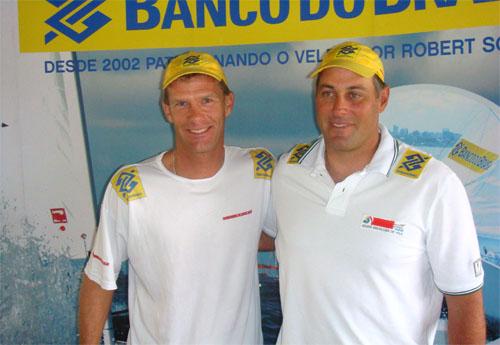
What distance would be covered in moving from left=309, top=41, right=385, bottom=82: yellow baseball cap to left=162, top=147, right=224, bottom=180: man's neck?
1.47 ft

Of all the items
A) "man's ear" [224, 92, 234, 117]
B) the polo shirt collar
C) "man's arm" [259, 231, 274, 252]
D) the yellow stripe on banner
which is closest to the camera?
the polo shirt collar

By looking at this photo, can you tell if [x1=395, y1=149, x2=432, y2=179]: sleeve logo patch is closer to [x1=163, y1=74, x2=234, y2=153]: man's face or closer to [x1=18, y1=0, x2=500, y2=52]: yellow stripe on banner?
[x1=163, y1=74, x2=234, y2=153]: man's face

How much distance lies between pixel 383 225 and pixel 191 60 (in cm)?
79

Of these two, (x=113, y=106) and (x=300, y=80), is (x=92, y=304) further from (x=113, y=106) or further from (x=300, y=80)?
(x=300, y=80)

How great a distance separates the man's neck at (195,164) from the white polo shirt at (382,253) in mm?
362

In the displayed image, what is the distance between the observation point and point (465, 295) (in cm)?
137

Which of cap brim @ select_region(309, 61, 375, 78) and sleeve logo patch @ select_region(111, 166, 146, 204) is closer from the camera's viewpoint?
cap brim @ select_region(309, 61, 375, 78)

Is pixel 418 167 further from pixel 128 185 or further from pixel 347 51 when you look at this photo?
pixel 128 185

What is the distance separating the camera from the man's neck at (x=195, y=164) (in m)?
1.65

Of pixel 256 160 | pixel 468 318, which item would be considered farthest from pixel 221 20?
pixel 468 318

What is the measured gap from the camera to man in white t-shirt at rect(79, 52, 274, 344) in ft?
5.24

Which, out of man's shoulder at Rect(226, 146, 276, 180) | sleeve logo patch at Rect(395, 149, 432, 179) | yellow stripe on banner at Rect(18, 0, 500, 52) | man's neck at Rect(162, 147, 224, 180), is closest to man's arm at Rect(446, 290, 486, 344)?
sleeve logo patch at Rect(395, 149, 432, 179)

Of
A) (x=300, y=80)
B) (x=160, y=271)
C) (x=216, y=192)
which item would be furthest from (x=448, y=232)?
(x=300, y=80)

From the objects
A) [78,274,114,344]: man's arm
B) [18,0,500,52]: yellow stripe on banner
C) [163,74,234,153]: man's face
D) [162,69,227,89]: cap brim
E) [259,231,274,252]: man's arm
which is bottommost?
[78,274,114,344]: man's arm
